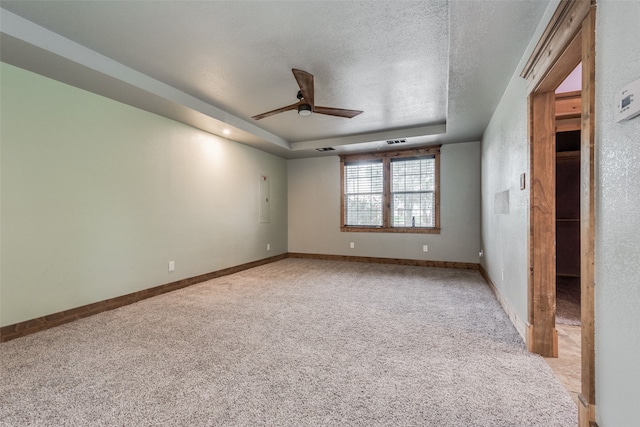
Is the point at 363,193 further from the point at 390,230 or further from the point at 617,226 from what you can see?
the point at 617,226

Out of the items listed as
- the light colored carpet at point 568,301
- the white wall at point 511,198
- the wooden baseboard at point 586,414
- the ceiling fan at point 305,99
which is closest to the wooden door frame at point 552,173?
the wooden baseboard at point 586,414

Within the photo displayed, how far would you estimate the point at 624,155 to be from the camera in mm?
1029

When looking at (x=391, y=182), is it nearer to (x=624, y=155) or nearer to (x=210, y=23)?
(x=210, y=23)

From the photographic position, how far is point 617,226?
3.55 feet

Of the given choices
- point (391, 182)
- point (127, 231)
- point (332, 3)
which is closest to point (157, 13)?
point (332, 3)

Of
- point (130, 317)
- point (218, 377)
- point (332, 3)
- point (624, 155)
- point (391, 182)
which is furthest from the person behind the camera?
point (391, 182)

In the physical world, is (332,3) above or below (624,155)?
above

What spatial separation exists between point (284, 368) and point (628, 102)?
6.99ft

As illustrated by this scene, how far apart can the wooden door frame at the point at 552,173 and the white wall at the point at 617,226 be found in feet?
0.16

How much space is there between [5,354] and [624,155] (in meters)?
3.85

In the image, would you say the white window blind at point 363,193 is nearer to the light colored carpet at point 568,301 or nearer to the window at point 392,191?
the window at point 392,191

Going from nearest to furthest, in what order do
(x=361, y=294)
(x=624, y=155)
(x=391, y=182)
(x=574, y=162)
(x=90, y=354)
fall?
(x=624, y=155) < (x=90, y=354) < (x=361, y=294) < (x=574, y=162) < (x=391, y=182)

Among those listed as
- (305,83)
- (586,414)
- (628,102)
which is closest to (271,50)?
(305,83)

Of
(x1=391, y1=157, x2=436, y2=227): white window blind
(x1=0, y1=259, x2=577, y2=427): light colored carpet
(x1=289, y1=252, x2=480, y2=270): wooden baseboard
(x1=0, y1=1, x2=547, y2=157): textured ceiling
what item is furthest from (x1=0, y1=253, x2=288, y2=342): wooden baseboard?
(x1=391, y1=157, x2=436, y2=227): white window blind
